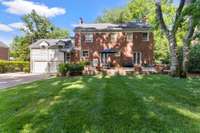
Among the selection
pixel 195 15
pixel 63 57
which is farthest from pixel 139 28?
pixel 195 15

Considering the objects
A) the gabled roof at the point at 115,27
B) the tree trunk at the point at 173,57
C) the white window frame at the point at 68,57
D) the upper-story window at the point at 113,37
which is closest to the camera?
the tree trunk at the point at 173,57

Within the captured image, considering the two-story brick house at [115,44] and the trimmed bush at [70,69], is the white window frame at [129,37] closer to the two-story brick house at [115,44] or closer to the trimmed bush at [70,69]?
the two-story brick house at [115,44]

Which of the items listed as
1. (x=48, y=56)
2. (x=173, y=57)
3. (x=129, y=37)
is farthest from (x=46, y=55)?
(x=173, y=57)

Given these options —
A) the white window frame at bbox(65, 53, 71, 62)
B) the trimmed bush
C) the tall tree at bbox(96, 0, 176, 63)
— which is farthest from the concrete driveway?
the tall tree at bbox(96, 0, 176, 63)

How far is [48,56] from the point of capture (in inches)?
1428

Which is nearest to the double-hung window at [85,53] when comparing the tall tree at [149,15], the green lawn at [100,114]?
the tall tree at [149,15]

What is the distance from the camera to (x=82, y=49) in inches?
1356

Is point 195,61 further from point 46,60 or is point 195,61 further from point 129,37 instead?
point 46,60

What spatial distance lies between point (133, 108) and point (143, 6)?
30744 millimetres

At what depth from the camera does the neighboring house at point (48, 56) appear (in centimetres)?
3600

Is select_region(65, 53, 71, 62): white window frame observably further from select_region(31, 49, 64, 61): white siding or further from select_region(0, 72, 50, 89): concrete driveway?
select_region(0, 72, 50, 89): concrete driveway

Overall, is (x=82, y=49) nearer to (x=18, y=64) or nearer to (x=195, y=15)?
(x=18, y=64)

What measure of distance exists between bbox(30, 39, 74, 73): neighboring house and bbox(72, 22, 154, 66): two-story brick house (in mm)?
2458

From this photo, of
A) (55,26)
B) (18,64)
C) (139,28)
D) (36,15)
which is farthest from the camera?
(55,26)
